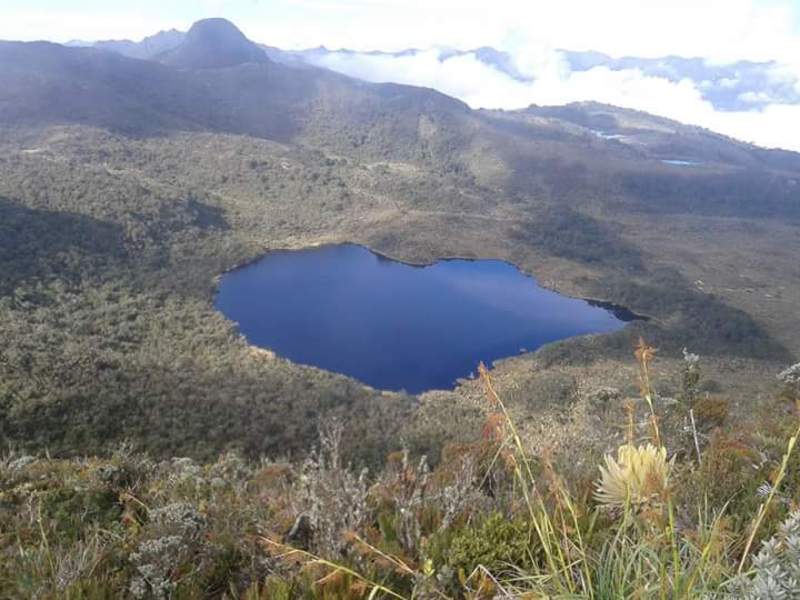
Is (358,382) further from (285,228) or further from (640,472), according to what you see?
(640,472)

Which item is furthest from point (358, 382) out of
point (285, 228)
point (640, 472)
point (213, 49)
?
point (213, 49)

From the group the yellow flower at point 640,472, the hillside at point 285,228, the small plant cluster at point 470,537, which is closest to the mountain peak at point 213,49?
the hillside at point 285,228

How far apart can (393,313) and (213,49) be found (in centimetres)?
12607

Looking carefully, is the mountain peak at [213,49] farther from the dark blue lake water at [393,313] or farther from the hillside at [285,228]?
the dark blue lake water at [393,313]

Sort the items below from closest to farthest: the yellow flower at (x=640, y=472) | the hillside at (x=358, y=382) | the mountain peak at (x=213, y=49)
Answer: the yellow flower at (x=640, y=472), the hillside at (x=358, y=382), the mountain peak at (x=213, y=49)

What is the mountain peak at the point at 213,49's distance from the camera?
452ft

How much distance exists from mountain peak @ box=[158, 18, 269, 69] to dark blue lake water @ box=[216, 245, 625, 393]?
349 ft

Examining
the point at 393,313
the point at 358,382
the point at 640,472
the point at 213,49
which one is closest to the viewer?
the point at 640,472

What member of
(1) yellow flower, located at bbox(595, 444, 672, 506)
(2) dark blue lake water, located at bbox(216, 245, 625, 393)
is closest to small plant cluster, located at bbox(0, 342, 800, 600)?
(1) yellow flower, located at bbox(595, 444, 672, 506)

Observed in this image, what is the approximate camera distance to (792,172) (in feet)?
354

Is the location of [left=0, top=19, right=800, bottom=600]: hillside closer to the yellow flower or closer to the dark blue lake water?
the yellow flower

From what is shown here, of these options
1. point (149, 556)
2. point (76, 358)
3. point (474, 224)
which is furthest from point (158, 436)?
point (474, 224)

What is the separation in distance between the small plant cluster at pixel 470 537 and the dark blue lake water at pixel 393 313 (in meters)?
27.0

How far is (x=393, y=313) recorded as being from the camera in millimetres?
40281
